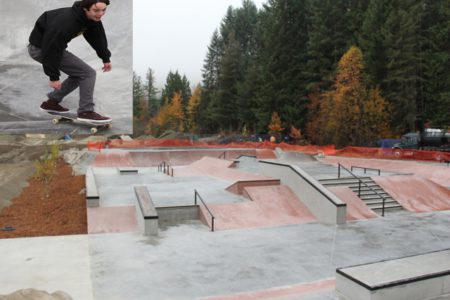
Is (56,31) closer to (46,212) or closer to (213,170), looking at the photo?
(46,212)

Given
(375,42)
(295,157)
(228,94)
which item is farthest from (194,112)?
(295,157)

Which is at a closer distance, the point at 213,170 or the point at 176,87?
the point at 213,170

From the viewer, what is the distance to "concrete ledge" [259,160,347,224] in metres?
14.5

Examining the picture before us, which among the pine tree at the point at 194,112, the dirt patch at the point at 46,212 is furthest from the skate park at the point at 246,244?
the pine tree at the point at 194,112

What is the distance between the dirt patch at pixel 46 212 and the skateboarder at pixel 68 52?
496 centimetres

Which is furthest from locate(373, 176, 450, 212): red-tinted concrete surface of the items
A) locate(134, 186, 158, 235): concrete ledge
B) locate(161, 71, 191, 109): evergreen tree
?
locate(161, 71, 191, 109): evergreen tree

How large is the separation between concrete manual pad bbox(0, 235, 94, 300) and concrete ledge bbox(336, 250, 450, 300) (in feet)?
17.1

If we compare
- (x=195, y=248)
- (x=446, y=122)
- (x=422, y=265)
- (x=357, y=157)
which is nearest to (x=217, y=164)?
(x=357, y=157)

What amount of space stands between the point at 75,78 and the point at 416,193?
50.1 ft

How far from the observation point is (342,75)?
44438 mm

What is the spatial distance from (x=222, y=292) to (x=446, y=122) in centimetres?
4321

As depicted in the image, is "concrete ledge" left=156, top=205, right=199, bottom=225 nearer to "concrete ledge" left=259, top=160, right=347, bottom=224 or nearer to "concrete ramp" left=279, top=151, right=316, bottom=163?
"concrete ledge" left=259, top=160, right=347, bottom=224

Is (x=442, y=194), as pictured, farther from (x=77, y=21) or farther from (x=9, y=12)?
(x=9, y=12)

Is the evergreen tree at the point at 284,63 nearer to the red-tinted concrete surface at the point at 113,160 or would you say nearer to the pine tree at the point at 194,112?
the pine tree at the point at 194,112
